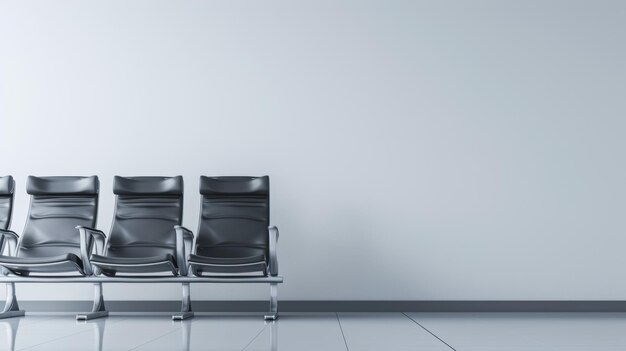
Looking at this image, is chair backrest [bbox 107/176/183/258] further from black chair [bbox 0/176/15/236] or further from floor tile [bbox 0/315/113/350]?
black chair [bbox 0/176/15/236]

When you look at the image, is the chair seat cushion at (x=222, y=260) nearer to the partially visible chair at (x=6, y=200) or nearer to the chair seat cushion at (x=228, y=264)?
the chair seat cushion at (x=228, y=264)

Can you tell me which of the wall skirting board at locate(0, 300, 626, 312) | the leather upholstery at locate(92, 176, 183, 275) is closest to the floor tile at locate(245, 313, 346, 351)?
the wall skirting board at locate(0, 300, 626, 312)

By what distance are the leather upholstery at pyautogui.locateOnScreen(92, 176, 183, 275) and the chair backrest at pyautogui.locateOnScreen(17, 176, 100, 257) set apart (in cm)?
23

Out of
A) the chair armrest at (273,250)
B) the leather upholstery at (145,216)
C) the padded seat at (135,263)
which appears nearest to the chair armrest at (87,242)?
the padded seat at (135,263)

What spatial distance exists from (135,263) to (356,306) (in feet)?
6.74

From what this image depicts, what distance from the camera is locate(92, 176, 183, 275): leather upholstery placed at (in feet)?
16.4

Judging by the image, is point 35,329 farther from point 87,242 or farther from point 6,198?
point 6,198

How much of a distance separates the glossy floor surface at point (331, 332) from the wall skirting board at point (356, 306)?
15 centimetres

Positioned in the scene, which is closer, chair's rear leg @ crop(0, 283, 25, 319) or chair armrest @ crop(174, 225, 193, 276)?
chair armrest @ crop(174, 225, 193, 276)

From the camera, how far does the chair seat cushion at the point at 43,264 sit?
14.5 ft

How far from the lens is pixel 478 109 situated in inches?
219

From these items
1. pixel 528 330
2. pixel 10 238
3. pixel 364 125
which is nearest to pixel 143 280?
pixel 10 238

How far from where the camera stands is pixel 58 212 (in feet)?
16.8

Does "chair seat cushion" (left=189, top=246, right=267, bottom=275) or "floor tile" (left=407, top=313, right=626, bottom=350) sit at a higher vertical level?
"chair seat cushion" (left=189, top=246, right=267, bottom=275)
